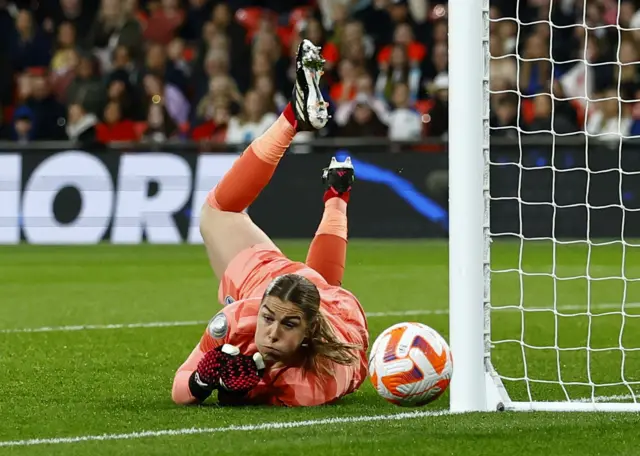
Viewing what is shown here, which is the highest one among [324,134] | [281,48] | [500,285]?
[281,48]

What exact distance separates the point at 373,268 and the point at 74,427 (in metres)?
7.97

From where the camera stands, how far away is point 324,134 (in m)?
16.3

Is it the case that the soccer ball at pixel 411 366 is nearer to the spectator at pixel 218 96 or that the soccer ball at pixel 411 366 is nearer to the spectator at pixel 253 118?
the spectator at pixel 253 118

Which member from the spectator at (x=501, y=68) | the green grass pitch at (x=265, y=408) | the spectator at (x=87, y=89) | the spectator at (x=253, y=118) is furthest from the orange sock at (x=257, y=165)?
the spectator at (x=87, y=89)

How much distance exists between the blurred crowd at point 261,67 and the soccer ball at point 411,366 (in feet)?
30.8

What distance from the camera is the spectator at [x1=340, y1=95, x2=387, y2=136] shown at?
16016mm

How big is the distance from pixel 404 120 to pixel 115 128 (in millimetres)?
3499

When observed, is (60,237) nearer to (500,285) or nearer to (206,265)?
(206,265)

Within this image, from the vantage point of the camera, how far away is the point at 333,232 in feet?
23.0

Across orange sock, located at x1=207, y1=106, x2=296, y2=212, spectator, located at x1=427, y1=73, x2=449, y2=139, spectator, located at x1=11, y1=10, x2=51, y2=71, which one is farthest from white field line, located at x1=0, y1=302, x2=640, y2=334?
Result: spectator, located at x1=11, y1=10, x2=51, y2=71

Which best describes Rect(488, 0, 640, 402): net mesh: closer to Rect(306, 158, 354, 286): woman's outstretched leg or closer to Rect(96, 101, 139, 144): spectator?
Rect(306, 158, 354, 286): woman's outstretched leg

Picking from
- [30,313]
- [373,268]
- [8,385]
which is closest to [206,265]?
[373,268]

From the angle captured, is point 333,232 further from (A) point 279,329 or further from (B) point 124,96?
(B) point 124,96

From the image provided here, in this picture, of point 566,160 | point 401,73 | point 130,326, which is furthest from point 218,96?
point 130,326
